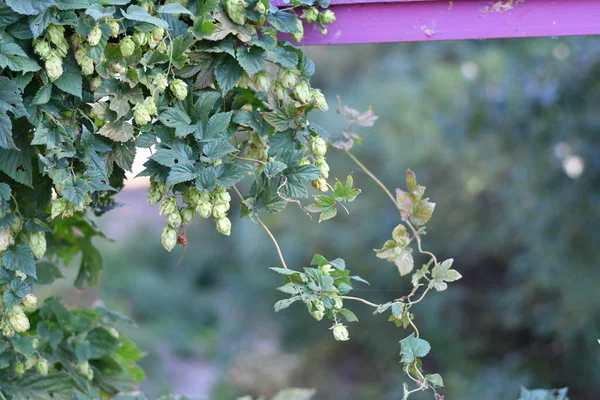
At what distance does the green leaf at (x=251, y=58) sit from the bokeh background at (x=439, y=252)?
195cm

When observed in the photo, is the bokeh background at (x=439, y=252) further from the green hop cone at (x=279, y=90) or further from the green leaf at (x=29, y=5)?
the green leaf at (x=29, y=5)

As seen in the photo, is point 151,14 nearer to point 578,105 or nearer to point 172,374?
point 578,105

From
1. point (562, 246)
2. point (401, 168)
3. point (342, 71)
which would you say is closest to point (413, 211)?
point (562, 246)

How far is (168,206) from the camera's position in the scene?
88 centimetres

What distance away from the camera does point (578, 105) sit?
2955mm

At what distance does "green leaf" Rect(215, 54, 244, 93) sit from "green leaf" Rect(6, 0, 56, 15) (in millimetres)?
227

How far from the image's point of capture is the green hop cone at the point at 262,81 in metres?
0.94

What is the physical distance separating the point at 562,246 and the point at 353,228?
1868 millimetres

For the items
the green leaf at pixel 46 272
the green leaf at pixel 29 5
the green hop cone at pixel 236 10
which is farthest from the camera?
the green leaf at pixel 46 272

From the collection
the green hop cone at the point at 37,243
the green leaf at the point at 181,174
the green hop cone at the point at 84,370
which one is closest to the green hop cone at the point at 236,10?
the green leaf at the point at 181,174

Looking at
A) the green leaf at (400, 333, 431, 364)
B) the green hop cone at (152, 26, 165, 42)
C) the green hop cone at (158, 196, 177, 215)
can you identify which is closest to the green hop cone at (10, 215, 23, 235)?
the green hop cone at (158, 196, 177, 215)

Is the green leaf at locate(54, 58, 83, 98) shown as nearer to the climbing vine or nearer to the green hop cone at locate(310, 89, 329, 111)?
the climbing vine

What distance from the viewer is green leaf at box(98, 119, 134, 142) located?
0.86 m

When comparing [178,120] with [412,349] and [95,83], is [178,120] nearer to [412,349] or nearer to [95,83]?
[95,83]
